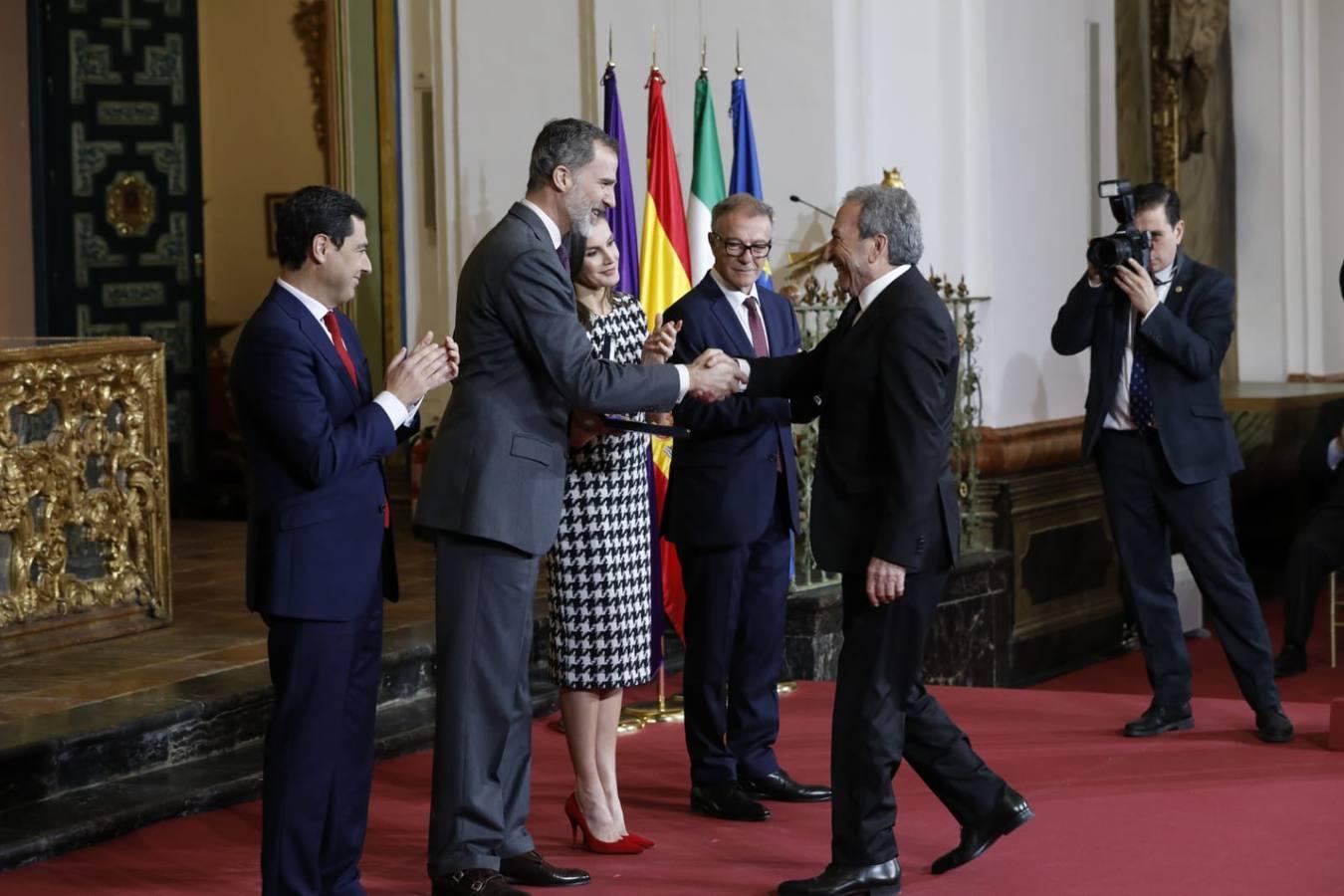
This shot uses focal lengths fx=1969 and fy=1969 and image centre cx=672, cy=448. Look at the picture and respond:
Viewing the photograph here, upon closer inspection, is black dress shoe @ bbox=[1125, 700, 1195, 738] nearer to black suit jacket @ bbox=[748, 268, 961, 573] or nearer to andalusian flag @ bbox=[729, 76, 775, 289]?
black suit jacket @ bbox=[748, 268, 961, 573]

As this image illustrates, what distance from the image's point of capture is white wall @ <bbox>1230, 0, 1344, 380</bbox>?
11.5m

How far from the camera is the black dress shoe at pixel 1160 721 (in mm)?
6242

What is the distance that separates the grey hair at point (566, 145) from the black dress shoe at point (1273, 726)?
10.0 ft

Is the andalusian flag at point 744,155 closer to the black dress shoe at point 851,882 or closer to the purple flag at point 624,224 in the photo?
the purple flag at point 624,224

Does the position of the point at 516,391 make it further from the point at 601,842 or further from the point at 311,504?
the point at 601,842

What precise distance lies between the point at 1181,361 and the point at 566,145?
8.71ft

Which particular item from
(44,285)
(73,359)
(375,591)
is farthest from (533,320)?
(44,285)

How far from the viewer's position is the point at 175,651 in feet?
22.1

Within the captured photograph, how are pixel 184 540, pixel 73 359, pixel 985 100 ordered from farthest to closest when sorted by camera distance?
1. pixel 184 540
2. pixel 985 100
3. pixel 73 359

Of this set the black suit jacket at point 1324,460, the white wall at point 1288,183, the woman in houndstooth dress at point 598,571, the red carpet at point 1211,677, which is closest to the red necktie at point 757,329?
the woman in houndstooth dress at point 598,571

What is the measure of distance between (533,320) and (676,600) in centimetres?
284

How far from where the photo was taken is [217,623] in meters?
7.31

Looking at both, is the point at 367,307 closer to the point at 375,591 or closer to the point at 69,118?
the point at 69,118

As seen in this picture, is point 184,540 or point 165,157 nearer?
point 184,540
